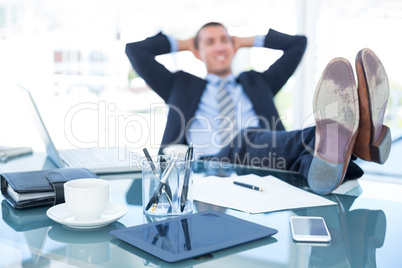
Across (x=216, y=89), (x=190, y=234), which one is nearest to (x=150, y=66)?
(x=216, y=89)

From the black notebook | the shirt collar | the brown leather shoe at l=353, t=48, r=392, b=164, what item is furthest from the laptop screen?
the shirt collar

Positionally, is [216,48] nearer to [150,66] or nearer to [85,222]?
[150,66]

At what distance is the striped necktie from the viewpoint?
2.22 metres

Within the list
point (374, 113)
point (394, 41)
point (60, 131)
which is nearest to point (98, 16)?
point (394, 41)

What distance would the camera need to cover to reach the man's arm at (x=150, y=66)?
2229 millimetres

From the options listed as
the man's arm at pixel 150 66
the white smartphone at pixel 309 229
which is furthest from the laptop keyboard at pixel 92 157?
the man's arm at pixel 150 66

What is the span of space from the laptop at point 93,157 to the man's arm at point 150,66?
86 centimetres

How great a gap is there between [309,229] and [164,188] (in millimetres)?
290

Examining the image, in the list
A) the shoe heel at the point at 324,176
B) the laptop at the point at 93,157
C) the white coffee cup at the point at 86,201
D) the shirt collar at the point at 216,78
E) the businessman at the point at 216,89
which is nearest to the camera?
the white coffee cup at the point at 86,201

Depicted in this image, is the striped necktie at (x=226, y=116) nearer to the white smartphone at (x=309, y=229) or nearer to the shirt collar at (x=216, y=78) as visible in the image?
the shirt collar at (x=216, y=78)

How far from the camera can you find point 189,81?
2283 millimetres

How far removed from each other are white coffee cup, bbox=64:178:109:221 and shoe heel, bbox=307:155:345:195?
0.52 m

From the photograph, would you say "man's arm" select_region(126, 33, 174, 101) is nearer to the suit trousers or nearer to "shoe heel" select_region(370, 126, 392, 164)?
the suit trousers

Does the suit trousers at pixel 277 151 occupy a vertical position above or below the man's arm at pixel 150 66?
below
